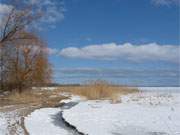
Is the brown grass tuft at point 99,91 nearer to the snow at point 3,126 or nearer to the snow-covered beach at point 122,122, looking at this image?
the snow-covered beach at point 122,122

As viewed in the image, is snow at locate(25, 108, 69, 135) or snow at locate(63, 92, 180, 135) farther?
snow at locate(25, 108, 69, 135)

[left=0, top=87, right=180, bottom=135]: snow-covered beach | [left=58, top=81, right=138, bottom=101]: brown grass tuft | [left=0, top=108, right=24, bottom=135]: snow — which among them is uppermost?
[left=58, top=81, right=138, bottom=101]: brown grass tuft

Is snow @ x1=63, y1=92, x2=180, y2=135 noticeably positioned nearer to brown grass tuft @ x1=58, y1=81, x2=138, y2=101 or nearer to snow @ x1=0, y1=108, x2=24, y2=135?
snow @ x1=0, y1=108, x2=24, y2=135

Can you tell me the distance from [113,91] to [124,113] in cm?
1179

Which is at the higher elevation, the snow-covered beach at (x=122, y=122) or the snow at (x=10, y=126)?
the snow-covered beach at (x=122, y=122)

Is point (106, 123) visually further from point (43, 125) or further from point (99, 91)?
point (99, 91)

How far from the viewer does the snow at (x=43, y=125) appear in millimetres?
13258

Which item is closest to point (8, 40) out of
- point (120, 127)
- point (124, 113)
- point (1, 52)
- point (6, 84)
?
point (1, 52)

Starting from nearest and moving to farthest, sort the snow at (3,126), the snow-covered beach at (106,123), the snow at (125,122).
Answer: the snow at (125,122) < the snow-covered beach at (106,123) < the snow at (3,126)

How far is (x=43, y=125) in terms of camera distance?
48.8 ft

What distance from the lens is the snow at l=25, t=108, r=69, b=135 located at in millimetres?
13258

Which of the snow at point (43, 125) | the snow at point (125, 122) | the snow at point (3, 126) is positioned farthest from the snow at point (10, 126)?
the snow at point (125, 122)

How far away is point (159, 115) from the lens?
15.2 metres

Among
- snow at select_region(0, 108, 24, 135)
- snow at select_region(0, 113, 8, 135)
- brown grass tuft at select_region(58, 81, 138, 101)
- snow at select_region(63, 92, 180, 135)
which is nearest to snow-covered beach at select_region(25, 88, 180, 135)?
snow at select_region(63, 92, 180, 135)
